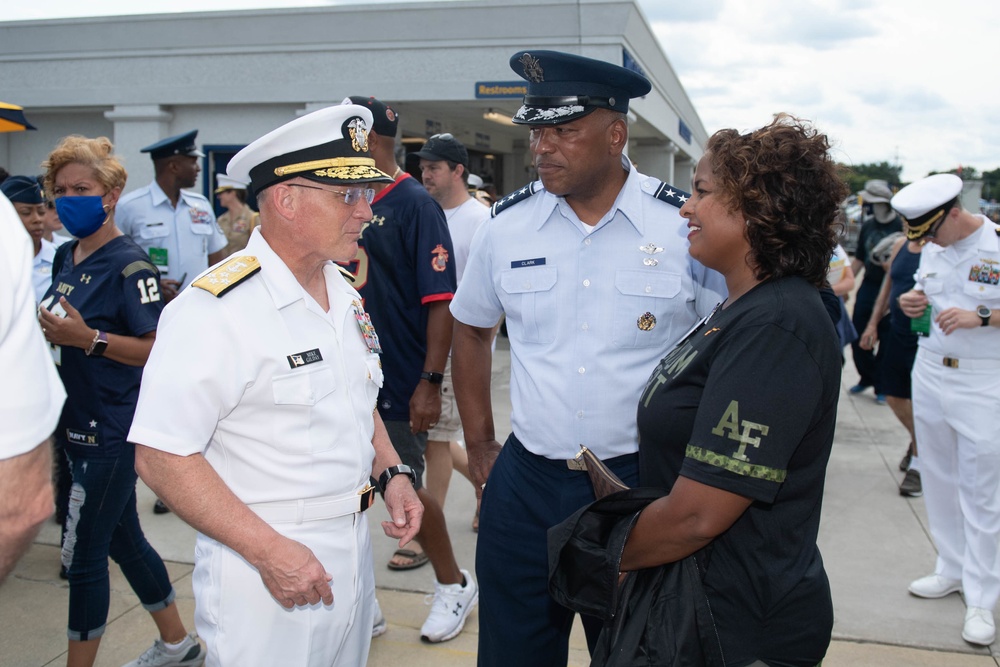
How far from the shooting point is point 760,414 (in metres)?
1.75

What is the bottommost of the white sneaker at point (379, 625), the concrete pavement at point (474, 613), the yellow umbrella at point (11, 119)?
the concrete pavement at point (474, 613)

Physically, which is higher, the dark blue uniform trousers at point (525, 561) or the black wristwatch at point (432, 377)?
the black wristwatch at point (432, 377)

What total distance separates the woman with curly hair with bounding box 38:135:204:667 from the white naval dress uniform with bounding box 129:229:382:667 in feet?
4.16

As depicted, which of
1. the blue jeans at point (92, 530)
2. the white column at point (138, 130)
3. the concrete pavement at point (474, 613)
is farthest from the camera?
the white column at point (138, 130)

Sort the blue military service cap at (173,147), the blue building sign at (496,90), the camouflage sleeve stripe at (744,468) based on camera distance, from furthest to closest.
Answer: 1. the blue building sign at (496,90)
2. the blue military service cap at (173,147)
3. the camouflage sleeve stripe at (744,468)

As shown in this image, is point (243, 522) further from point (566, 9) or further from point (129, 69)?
point (129, 69)

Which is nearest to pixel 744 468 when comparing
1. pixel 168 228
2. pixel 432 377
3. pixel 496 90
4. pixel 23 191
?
pixel 432 377

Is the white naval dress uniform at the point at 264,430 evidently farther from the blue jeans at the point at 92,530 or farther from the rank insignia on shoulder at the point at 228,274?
the blue jeans at the point at 92,530

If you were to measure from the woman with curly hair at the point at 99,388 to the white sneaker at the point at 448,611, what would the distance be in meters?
0.99

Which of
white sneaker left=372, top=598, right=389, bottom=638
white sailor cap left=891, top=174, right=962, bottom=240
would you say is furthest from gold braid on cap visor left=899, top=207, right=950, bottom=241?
white sneaker left=372, top=598, right=389, bottom=638

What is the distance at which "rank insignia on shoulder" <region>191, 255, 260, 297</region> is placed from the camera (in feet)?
6.42

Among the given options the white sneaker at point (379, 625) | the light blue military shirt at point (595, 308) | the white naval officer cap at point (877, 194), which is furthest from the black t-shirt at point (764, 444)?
the white naval officer cap at point (877, 194)

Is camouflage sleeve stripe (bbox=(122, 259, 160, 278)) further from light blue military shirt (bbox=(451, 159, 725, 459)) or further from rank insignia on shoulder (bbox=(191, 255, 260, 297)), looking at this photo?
light blue military shirt (bbox=(451, 159, 725, 459))

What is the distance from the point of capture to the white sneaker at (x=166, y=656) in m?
3.44
